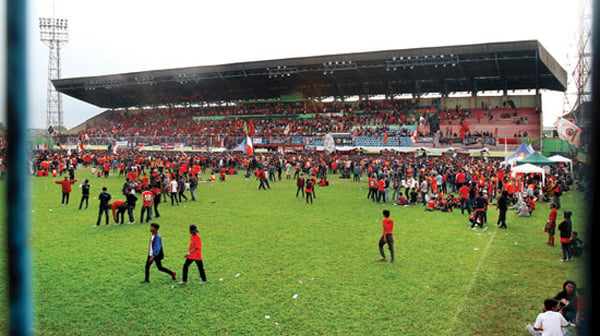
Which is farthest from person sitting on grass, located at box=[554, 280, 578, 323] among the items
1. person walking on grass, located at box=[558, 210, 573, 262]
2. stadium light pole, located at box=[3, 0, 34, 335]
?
stadium light pole, located at box=[3, 0, 34, 335]

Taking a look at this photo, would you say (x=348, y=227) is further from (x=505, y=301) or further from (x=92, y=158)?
(x=92, y=158)

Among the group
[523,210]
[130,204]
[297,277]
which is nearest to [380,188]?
[523,210]

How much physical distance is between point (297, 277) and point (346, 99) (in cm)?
5246

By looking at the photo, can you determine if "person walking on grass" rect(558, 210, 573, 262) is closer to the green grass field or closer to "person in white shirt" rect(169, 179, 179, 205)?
the green grass field

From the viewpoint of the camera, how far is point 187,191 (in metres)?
25.2

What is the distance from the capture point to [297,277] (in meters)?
9.50

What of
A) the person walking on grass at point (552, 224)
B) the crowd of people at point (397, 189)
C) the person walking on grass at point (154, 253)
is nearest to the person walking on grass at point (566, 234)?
the crowd of people at point (397, 189)

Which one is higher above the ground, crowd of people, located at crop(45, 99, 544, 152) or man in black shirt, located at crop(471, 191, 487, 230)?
crowd of people, located at crop(45, 99, 544, 152)

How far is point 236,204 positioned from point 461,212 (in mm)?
9817

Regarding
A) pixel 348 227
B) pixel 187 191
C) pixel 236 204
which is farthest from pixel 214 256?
pixel 187 191

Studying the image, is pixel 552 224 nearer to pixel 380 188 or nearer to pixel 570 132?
pixel 380 188

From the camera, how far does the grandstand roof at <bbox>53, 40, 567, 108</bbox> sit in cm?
4353

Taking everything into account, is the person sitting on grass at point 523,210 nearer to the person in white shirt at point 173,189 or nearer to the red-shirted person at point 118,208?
the person in white shirt at point 173,189

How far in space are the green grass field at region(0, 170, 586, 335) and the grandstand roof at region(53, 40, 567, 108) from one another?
30789 mm
